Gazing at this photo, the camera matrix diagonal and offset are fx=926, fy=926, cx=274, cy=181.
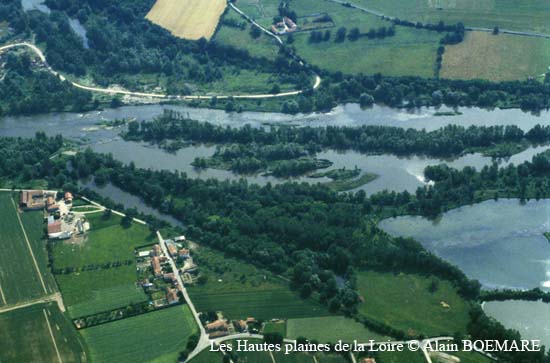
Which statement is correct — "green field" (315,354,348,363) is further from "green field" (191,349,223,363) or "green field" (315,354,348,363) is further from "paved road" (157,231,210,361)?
"paved road" (157,231,210,361)

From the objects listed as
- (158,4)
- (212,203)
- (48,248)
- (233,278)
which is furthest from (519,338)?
(158,4)

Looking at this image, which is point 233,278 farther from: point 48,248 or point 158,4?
point 158,4

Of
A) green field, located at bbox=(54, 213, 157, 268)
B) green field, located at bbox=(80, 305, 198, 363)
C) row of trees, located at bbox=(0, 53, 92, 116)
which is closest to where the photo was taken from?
green field, located at bbox=(80, 305, 198, 363)

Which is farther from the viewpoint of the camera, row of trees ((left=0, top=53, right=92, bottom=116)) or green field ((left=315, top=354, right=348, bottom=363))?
row of trees ((left=0, top=53, right=92, bottom=116))

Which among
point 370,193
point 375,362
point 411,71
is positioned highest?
point 411,71

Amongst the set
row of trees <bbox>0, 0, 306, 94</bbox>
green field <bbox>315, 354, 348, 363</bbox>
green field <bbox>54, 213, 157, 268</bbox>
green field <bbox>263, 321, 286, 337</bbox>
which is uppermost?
row of trees <bbox>0, 0, 306, 94</bbox>

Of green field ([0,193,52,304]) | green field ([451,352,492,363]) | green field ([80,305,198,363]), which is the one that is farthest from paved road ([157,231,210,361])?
green field ([451,352,492,363])
